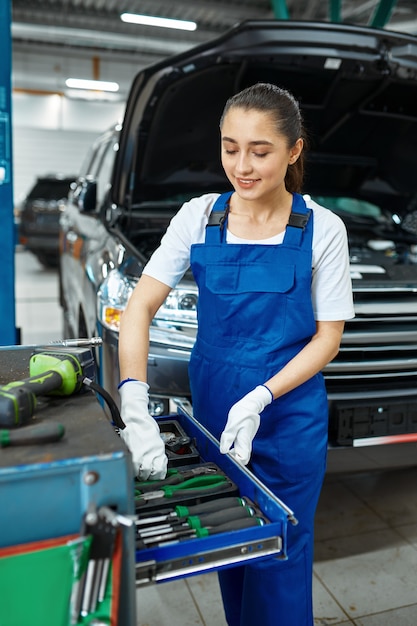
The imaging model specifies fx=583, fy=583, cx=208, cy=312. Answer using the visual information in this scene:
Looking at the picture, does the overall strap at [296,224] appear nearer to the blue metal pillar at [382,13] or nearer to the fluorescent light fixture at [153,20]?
the blue metal pillar at [382,13]

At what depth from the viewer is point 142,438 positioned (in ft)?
4.03

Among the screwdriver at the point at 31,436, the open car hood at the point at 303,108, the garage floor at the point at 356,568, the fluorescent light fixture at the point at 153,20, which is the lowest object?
the garage floor at the point at 356,568

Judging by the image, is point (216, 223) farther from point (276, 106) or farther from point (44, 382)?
point (44, 382)

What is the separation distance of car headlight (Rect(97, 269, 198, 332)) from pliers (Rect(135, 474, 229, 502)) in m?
1.00

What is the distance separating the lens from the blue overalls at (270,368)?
142 cm

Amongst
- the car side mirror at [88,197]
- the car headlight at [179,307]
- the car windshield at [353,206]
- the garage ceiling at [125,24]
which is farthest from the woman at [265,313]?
the garage ceiling at [125,24]

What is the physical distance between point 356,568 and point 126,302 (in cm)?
133

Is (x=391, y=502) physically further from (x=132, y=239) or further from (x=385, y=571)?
(x=132, y=239)

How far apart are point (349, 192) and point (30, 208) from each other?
6.42m

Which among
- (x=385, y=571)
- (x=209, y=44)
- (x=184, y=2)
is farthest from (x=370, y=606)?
(x=184, y=2)

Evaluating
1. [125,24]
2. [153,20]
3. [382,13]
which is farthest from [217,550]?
[125,24]

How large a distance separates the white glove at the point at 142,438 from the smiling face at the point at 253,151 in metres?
0.55

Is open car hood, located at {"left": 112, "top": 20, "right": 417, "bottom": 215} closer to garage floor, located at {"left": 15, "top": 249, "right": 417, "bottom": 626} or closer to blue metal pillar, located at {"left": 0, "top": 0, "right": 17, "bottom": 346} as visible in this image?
blue metal pillar, located at {"left": 0, "top": 0, "right": 17, "bottom": 346}

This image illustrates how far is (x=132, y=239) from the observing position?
114 inches
